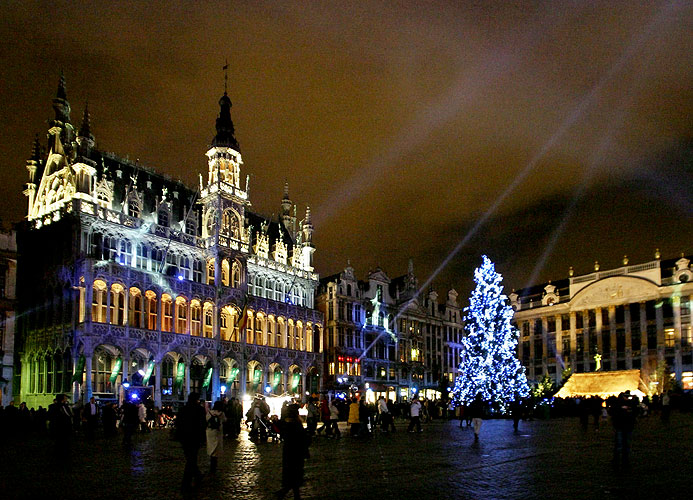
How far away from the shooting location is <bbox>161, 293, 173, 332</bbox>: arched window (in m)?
57.1

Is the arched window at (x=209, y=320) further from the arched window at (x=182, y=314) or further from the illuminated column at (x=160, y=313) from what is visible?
the illuminated column at (x=160, y=313)

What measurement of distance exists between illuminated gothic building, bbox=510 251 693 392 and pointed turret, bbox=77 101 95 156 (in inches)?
2430

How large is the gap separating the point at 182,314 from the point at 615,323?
2557 inches

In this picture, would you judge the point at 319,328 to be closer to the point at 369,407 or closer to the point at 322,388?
the point at 322,388

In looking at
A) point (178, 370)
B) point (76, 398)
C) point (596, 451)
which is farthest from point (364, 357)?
point (596, 451)

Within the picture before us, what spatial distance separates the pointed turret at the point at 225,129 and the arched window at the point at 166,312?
1566 centimetres

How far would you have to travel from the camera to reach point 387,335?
3312 inches

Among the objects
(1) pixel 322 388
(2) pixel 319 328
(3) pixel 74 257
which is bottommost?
(1) pixel 322 388

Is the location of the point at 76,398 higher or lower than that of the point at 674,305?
lower

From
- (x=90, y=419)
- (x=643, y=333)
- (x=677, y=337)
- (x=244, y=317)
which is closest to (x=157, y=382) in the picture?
(x=244, y=317)

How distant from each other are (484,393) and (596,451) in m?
28.1

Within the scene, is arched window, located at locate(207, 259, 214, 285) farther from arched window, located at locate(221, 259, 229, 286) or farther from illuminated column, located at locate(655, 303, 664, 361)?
illuminated column, located at locate(655, 303, 664, 361)

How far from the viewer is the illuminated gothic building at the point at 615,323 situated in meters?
92.9

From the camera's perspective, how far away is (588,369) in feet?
339
